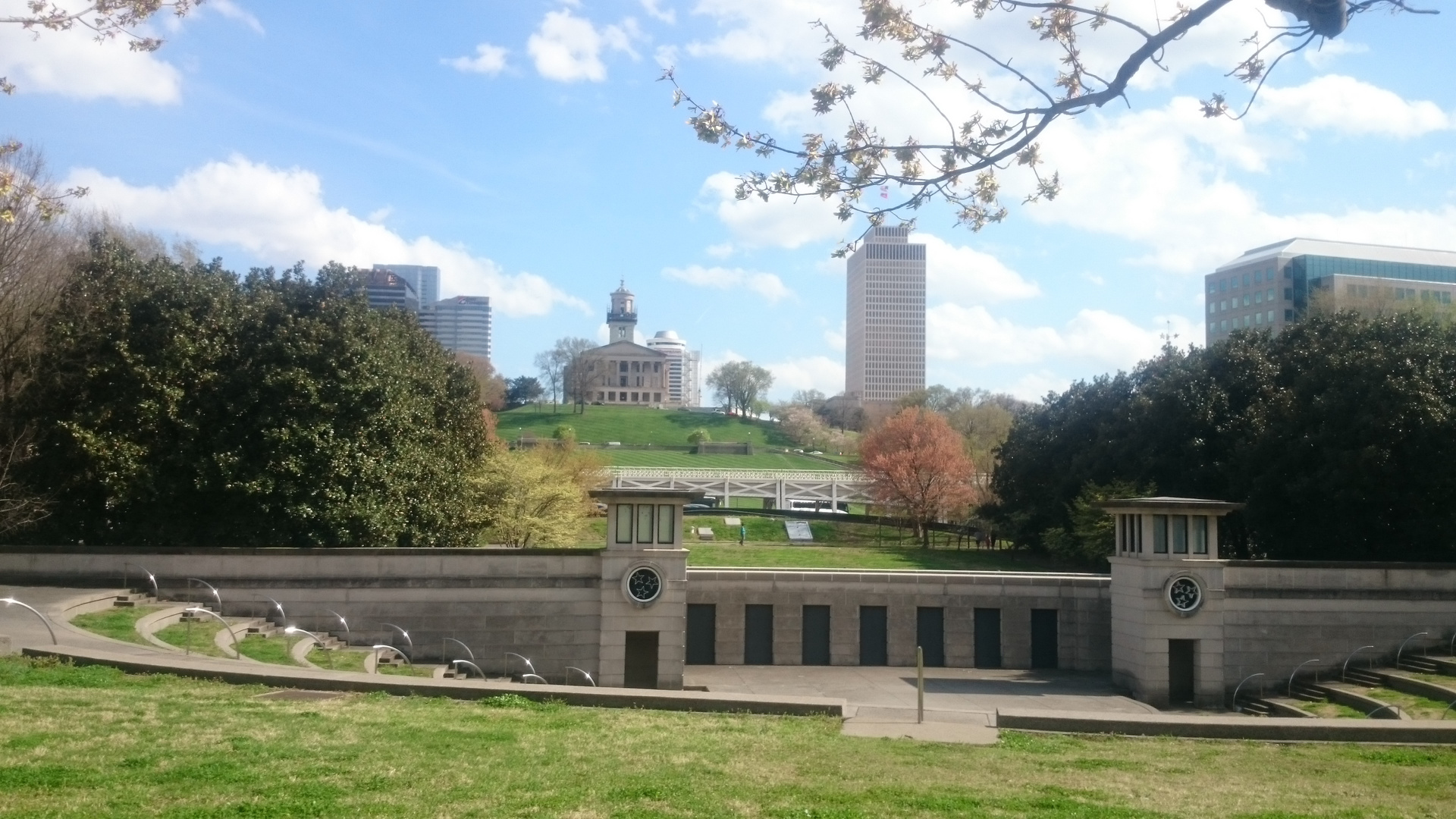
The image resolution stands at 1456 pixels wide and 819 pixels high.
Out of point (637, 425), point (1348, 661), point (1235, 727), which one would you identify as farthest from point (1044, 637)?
point (637, 425)

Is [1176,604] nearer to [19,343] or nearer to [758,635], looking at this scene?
[758,635]

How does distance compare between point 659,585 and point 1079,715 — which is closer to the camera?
point 1079,715

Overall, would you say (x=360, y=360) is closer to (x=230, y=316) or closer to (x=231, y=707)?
(x=230, y=316)

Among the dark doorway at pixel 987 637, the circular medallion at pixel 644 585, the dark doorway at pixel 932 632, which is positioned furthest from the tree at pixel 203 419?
the dark doorway at pixel 987 637

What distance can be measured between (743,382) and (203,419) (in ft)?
446

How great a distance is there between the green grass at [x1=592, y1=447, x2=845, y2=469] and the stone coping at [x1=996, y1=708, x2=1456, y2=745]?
8715 centimetres

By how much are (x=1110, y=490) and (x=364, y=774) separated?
3460 centimetres

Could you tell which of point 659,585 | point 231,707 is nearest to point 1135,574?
point 659,585

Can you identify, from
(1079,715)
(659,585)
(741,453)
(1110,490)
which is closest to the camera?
(1079,715)

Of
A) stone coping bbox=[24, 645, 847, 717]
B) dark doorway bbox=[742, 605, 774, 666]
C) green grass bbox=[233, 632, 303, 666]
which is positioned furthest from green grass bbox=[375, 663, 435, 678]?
dark doorway bbox=[742, 605, 774, 666]

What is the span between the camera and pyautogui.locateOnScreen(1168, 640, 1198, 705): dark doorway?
78.4ft

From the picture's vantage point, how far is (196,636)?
19.7 metres

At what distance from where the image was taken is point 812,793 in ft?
28.0

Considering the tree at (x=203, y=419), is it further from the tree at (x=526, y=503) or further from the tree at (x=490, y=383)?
the tree at (x=490, y=383)
